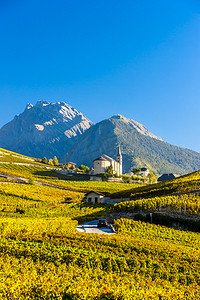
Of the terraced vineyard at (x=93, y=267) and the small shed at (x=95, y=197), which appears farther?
the small shed at (x=95, y=197)

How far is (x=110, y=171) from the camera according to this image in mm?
130750

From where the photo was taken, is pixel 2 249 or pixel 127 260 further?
pixel 2 249

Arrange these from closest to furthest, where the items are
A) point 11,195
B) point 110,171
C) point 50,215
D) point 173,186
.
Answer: point 50,215 < point 173,186 < point 11,195 < point 110,171

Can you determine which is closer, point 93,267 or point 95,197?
point 93,267

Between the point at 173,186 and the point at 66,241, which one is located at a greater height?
the point at 173,186

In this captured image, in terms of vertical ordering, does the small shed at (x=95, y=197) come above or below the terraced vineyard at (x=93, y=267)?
above

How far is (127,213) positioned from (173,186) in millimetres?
17258

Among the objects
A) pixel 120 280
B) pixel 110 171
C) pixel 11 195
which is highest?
pixel 110 171

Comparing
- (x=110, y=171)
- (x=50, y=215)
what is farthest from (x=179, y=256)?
(x=110, y=171)

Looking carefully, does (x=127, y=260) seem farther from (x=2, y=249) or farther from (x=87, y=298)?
(x=2, y=249)

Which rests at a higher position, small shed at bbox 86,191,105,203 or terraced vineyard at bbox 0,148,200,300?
small shed at bbox 86,191,105,203

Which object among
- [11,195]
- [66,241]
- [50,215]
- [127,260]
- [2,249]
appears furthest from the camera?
[11,195]

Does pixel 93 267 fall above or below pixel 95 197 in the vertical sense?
below

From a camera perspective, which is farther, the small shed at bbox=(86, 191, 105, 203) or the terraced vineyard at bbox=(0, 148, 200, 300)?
the small shed at bbox=(86, 191, 105, 203)
